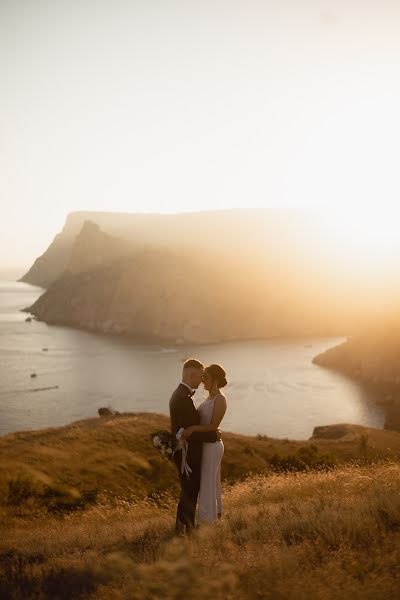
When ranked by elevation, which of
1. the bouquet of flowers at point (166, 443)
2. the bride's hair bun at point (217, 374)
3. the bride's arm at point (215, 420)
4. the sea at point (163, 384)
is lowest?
the sea at point (163, 384)

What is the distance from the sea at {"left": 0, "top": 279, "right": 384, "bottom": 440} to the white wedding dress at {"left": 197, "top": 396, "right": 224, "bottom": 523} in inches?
2587

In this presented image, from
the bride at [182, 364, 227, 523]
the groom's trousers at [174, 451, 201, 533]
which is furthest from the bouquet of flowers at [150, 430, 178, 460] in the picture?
the bride at [182, 364, 227, 523]

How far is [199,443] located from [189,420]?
0.44 metres

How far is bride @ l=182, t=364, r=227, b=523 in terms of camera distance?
27.4 feet

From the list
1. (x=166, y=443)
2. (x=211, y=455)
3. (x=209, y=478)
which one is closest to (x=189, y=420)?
(x=166, y=443)

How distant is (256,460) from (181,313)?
15090 cm

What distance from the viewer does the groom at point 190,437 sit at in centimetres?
830

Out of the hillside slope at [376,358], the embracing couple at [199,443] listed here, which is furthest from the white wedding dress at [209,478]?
the hillside slope at [376,358]

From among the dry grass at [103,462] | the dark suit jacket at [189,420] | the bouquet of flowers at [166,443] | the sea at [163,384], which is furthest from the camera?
the sea at [163,384]

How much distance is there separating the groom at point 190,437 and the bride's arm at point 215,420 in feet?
0.56

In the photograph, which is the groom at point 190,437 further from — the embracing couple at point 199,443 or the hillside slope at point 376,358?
the hillside slope at point 376,358

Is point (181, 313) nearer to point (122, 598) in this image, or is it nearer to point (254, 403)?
point (254, 403)

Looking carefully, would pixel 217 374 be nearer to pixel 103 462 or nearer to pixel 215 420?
pixel 215 420

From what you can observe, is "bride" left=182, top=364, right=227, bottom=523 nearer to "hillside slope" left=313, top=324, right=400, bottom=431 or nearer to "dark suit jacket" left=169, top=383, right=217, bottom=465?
"dark suit jacket" left=169, top=383, right=217, bottom=465
